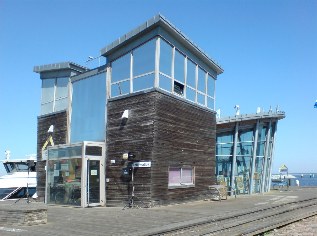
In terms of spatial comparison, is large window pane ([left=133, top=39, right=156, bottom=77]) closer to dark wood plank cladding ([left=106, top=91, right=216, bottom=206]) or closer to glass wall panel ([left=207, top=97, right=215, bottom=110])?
dark wood plank cladding ([left=106, top=91, right=216, bottom=206])

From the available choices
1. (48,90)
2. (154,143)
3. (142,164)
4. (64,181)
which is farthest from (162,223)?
(48,90)

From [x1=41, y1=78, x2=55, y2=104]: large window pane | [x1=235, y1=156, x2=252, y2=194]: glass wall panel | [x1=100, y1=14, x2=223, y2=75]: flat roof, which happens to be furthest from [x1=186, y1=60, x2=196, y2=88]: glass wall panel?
[x1=41, y1=78, x2=55, y2=104]: large window pane

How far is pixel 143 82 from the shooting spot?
1577cm

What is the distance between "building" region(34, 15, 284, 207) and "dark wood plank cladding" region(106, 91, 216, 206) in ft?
0.13

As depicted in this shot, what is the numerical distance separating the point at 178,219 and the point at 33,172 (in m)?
17.9

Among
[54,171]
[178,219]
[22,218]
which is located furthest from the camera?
[54,171]

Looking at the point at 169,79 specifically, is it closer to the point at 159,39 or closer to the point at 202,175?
the point at 159,39

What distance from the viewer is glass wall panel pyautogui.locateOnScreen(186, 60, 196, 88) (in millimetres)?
17641

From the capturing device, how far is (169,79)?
16141 millimetres

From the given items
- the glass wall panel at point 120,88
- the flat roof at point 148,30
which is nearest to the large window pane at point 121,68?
the glass wall panel at point 120,88

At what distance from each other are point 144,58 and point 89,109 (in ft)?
13.7

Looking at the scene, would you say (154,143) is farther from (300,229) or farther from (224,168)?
(224,168)

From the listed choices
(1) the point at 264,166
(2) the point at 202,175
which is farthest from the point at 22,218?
(1) the point at 264,166

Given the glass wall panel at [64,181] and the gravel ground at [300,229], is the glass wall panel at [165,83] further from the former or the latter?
the gravel ground at [300,229]
